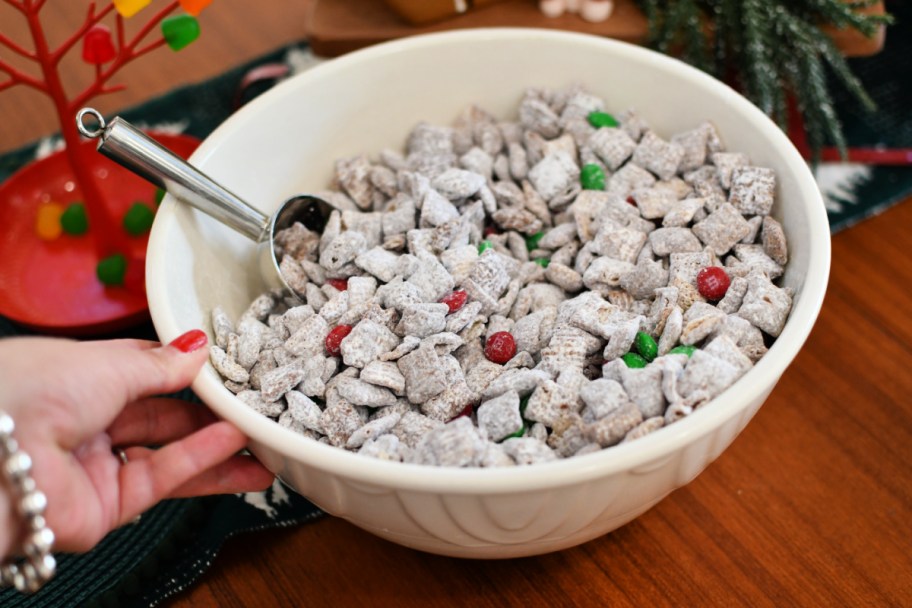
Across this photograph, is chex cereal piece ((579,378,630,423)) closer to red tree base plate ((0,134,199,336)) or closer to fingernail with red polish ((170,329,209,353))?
fingernail with red polish ((170,329,209,353))

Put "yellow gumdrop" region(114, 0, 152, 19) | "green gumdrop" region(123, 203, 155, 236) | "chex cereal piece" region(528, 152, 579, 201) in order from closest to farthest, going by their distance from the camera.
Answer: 1. "yellow gumdrop" region(114, 0, 152, 19)
2. "chex cereal piece" region(528, 152, 579, 201)
3. "green gumdrop" region(123, 203, 155, 236)

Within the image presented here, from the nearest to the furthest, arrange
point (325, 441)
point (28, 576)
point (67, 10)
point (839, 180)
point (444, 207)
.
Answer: point (28, 576) → point (325, 441) → point (444, 207) → point (839, 180) → point (67, 10)

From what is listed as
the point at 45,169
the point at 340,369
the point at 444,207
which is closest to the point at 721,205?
the point at 444,207

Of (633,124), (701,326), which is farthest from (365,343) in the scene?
(633,124)

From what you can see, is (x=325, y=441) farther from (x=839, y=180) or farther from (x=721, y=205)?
(x=839, y=180)

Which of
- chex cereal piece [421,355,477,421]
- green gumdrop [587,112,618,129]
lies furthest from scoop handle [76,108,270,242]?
green gumdrop [587,112,618,129]

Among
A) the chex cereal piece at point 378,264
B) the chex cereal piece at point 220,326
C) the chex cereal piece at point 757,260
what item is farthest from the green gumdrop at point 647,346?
the chex cereal piece at point 220,326
